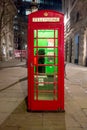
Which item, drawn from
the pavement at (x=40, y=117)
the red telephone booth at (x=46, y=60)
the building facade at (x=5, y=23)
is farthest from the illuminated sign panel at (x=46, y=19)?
the building facade at (x=5, y=23)

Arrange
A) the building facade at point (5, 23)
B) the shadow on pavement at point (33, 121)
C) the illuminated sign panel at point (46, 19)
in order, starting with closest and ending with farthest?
the shadow on pavement at point (33, 121) → the illuminated sign panel at point (46, 19) → the building facade at point (5, 23)

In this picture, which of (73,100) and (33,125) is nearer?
(33,125)

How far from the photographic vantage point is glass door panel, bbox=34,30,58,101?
6.41 m

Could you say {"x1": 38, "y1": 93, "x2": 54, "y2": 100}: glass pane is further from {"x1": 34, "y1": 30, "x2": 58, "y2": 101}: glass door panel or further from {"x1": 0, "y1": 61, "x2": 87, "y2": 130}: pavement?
{"x1": 0, "y1": 61, "x2": 87, "y2": 130}: pavement

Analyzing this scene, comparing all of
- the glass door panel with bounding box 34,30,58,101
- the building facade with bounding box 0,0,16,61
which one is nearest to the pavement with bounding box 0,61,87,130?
the glass door panel with bounding box 34,30,58,101

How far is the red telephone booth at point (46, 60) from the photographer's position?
6.36 m

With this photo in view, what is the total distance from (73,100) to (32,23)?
10.4 feet

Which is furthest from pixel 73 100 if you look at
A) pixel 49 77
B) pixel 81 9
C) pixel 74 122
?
pixel 81 9

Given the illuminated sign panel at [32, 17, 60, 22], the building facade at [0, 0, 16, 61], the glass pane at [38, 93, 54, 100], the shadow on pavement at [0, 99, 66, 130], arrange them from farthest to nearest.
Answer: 1. the building facade at [0, 0, 16, 61]
2. the glass pane at [38, 93, 54, 100]
3. the illuminated sign panel at [32, 17, 60, 22]
4. the shadow on pavement at [0, 99, 66, 130]

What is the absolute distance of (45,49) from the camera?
21.1 ft

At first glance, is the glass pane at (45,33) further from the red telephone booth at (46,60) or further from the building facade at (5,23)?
the building facade at (5,23)

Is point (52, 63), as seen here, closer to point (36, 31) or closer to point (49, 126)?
point (36, 31)

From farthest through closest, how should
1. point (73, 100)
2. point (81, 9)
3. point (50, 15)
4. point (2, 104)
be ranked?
point (81, 9) → point (73, 100) → point (2, 104) → point (50, 15)

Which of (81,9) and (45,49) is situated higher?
(81,9)
